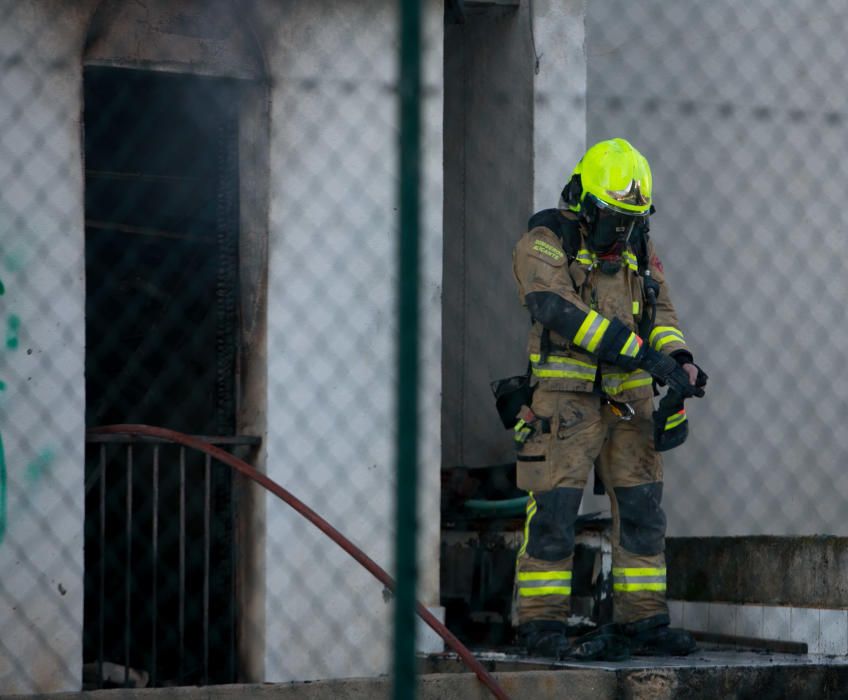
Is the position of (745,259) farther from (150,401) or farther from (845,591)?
(150,401)

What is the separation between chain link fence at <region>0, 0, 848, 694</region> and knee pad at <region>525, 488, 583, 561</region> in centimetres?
46

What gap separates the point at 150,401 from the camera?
7281 millimetres

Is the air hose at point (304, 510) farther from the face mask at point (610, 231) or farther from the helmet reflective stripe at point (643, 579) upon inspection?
the face mask at point (610, 231)

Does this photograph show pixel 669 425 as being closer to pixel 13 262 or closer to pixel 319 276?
pixel 319 276

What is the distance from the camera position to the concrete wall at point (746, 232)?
25.5 ft

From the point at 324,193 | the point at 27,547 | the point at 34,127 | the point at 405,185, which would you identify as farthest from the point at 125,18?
the point at 405,185

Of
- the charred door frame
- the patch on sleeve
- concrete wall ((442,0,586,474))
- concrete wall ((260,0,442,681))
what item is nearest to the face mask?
the patch on sleeve

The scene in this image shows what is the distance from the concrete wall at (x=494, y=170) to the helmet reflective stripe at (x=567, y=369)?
4.13ft

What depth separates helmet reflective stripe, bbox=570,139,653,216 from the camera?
5.94m

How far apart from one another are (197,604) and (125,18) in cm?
244

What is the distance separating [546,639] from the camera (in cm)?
594

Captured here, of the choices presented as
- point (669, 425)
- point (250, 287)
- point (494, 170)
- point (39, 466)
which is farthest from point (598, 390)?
point (39, 466)

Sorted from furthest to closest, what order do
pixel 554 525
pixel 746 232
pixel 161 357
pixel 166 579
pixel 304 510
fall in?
pixel 746 232 < pixel 161 357 < pixel 166 579 < pixel 554 525 < pixel 304 510

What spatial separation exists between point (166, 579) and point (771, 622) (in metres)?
2.49
